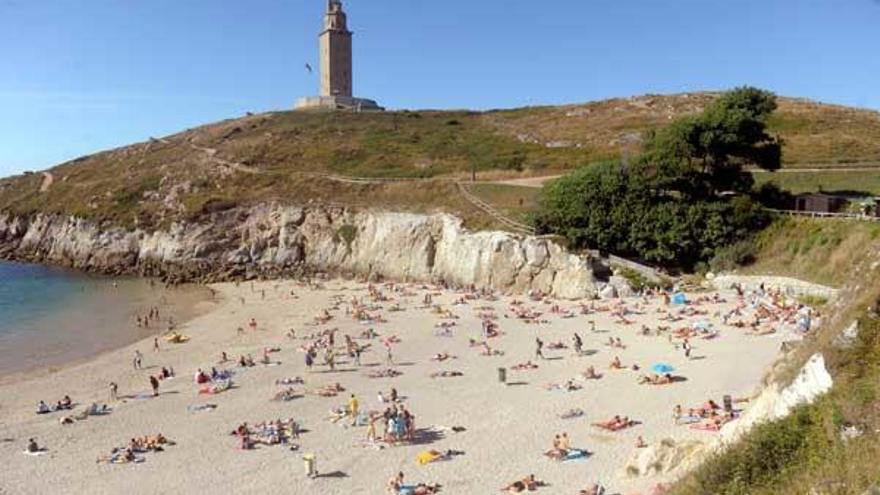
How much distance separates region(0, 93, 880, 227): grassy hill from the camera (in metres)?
67.8

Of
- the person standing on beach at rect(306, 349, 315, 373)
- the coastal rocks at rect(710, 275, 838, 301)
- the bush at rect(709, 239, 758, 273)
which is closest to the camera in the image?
the person standing on beach at rect(306, 349, 315, 373)

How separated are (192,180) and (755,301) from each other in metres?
62.2

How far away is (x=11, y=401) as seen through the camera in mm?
28656

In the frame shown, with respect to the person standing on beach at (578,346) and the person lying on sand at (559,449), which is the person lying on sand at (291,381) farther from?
the person lying on sand at (559,449)

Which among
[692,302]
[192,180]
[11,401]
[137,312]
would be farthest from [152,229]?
[692,302]

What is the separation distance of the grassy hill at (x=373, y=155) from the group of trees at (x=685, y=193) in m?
9.92

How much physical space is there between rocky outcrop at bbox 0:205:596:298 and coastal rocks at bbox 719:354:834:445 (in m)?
28.6

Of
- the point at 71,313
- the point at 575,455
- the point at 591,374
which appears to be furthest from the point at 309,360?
the point at 71,313

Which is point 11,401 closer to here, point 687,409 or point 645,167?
point 687,409

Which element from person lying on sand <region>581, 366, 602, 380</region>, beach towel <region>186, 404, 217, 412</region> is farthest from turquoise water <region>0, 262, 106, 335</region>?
person lying on sand <region>581, 366, 602, 380</region>

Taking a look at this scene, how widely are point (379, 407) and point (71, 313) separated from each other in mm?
30708

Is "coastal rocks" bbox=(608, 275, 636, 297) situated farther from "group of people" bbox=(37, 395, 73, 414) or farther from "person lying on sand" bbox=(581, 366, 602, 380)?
"group of people" bbox=(37, 395, 73, 414)

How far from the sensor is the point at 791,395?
12.9 m

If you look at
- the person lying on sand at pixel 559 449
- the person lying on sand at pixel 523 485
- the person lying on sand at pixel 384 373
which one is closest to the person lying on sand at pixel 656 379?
the person lying on sand at pixel 559 449
